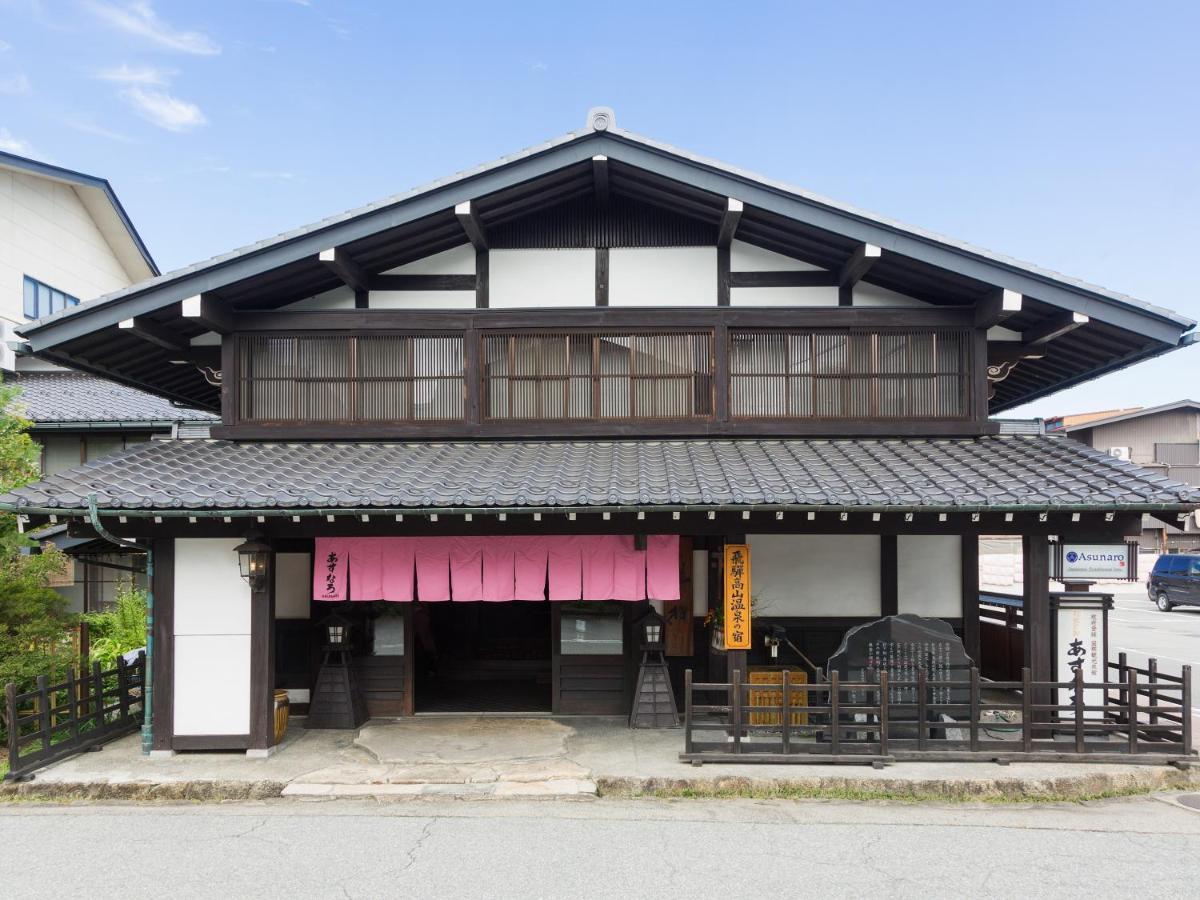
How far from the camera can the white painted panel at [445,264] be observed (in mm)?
10367

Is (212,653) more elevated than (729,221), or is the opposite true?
(729,221)

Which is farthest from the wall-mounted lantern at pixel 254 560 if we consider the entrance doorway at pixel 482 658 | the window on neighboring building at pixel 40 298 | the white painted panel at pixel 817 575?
the window on neighboring building at pixel 40 298

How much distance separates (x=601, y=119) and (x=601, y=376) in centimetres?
331

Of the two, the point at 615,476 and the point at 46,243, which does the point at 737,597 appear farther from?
the point at 46,243

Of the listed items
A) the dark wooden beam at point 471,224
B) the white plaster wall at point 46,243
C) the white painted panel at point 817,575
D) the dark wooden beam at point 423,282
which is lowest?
the white painted panel at point 817,575

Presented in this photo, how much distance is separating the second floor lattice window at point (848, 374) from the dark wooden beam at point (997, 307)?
0.39m

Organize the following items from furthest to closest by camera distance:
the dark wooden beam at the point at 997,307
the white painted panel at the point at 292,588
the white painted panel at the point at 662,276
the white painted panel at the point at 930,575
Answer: the white painted panel at the point at 292,588, the white painted panel at the point at 930,575, the white painted panel at the point at 662,276, the dark wooden beam at the point at 997,307

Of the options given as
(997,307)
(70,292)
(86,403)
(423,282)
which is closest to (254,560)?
(423,282)

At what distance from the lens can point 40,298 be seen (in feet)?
71.2

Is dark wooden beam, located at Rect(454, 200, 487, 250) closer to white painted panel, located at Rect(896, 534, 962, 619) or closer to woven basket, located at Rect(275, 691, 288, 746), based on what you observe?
woven basket, located at Rect(275, 691, 288, 746)

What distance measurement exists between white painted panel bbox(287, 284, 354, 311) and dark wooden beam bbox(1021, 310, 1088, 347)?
957 cm

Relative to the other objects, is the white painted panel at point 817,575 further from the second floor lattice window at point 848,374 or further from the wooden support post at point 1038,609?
the wooden support post at point 1038,609

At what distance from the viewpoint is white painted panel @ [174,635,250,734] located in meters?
8.55

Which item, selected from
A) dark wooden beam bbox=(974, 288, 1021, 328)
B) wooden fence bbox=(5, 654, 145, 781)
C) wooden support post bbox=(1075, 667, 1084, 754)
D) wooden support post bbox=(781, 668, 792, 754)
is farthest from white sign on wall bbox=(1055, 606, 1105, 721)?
wooden fence bbox=(5, 654, 145, 781)
